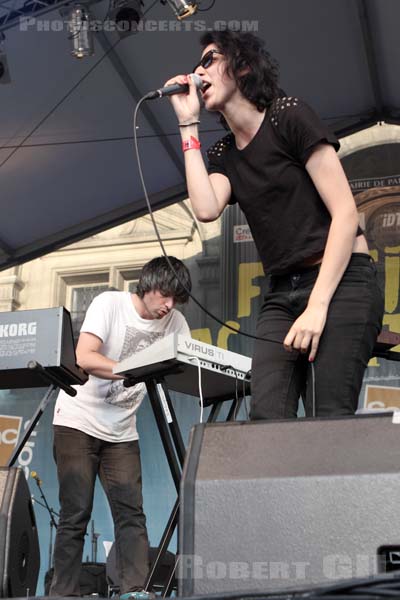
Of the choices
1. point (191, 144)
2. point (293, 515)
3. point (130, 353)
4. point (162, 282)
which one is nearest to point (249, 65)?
point (191, 144)

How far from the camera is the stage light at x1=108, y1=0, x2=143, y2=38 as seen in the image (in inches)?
152

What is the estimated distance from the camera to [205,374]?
246 centimetres

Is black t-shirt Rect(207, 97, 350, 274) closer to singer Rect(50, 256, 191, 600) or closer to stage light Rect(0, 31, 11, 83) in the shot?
singer Rect(50, 256, 191, 600)

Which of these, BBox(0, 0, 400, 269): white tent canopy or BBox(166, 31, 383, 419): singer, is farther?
BBox(0, 0, 400, 269): white tent canopy

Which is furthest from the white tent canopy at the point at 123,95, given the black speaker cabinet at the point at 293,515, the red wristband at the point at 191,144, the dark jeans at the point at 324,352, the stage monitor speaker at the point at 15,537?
the black speaker cabinet at the point at 293,515

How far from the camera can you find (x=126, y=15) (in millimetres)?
3932

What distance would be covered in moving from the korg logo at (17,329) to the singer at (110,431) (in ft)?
1.31

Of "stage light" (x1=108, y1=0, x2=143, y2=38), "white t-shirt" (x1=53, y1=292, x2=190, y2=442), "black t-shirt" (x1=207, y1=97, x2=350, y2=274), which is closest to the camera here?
"black t-shirt" (x1=207, y1=97, x2=350, y2=274)

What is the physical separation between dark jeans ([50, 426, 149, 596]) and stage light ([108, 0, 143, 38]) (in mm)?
2146

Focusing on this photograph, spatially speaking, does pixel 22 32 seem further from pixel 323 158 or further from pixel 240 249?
pixel 323 158

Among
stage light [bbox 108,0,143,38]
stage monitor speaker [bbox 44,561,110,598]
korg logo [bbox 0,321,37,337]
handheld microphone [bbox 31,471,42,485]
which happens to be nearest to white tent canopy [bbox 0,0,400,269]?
stage light [bbox 108,0,143,38]

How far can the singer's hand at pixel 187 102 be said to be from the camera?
168 centimetres

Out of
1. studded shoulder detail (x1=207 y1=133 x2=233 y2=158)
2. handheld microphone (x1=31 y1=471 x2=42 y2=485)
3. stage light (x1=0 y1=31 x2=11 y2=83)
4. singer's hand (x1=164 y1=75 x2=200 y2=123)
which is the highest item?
stage light (x1=0 y1=31 x2=11 y2=83)

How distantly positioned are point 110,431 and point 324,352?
1502 mm
